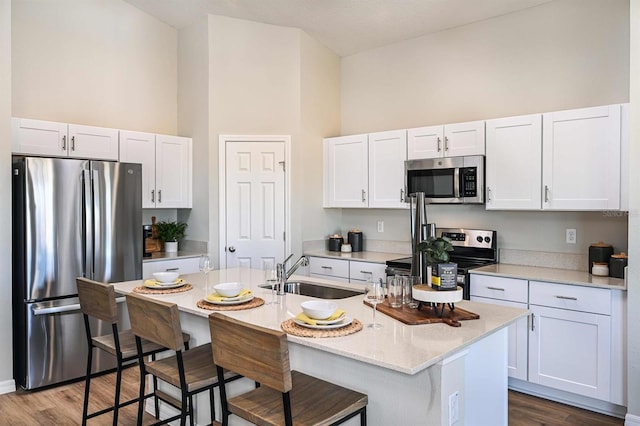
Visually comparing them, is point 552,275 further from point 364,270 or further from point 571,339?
point 364,270

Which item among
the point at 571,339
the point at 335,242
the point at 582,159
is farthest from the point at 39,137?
the point at 571,339

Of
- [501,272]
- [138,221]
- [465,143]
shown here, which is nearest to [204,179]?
[138,221]

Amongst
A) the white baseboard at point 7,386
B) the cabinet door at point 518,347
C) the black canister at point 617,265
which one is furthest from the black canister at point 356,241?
the white baseboard at point 7,386

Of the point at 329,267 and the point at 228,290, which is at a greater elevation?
the point at 228,290

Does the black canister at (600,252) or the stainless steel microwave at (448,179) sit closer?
the black canister at (600,252)

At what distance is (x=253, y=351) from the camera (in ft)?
5.57

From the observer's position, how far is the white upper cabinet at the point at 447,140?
3.98 meters

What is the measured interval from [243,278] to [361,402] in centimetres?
161

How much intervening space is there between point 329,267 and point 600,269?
2359 mm

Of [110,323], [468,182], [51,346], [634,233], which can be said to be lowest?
[51,346]

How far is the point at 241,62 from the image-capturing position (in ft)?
16.3

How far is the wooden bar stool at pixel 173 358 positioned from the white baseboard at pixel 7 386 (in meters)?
1.85

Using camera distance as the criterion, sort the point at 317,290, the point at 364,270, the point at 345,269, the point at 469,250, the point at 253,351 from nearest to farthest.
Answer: the point at 253,351 → the point at 317,290 → the point at 469,250 → the point at 364,270 → the point at 345,269

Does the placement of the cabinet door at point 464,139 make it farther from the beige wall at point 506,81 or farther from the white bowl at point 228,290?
the white bowl at point 228,290
